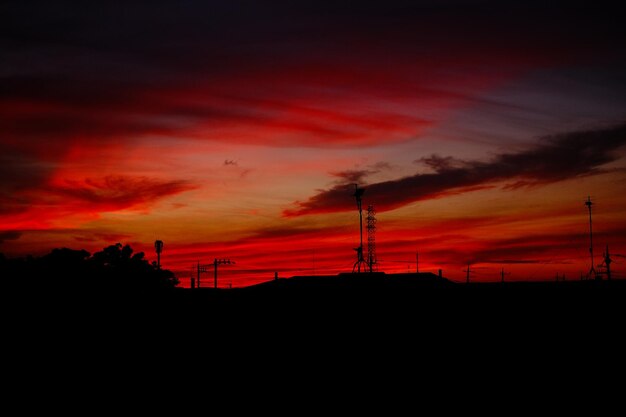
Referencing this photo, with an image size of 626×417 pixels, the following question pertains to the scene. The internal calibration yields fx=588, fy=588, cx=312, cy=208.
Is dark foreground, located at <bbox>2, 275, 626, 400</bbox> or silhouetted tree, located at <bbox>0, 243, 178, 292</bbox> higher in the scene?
silhouetted tree, located at <bbox>0, 243, 178, 292</bbox>

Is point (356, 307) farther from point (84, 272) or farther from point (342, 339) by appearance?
point (84, 272)

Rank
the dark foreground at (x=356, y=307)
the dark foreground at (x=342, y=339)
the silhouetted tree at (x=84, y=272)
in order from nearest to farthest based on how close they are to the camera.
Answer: the dark foreground at (x=342, y=339), the dark foreground at (x=356, y=307), the silhouetted tree at (x=84, y=272)

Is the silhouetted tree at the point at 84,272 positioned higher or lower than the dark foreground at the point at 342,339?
higher

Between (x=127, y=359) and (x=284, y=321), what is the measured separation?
728 centimetres

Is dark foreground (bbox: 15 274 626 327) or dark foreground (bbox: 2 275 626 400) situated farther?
dark foreground (bbox: 15 274 626 327)

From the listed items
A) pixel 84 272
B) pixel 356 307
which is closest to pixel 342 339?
pixel 356 307

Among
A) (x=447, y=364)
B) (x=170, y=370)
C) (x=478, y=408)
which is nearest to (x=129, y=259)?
(x=170, y=370)

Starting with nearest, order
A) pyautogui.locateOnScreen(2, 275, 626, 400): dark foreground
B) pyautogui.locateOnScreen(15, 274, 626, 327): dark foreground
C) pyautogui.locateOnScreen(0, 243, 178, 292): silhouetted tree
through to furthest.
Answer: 1. pyautogui.locateOnScreen(2, 275, 626, 400): dark foreground
2. pyautogui.locateOnScreen(15, 274, 626, 327): dark foreground
3. pyautogui.locateOnScreen(0, 243, 178, 292): silhouetted tree

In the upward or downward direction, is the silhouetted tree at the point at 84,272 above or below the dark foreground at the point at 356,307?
above

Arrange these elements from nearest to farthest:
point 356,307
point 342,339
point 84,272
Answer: point 342,339
point 356,307
point 84,272

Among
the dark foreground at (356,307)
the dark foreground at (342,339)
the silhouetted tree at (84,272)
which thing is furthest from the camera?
the silhouetted tree at (84,272)

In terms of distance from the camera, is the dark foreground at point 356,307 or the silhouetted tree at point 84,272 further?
the silhouetted tree at point 84,272

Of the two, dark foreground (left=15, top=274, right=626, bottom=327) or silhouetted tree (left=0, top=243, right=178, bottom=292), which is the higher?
silhouetted tree (left=0, top=243, right=178, bottom=292)

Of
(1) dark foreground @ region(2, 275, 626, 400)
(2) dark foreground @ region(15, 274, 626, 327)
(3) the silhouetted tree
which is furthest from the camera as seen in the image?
(3) the silhouetted tree
